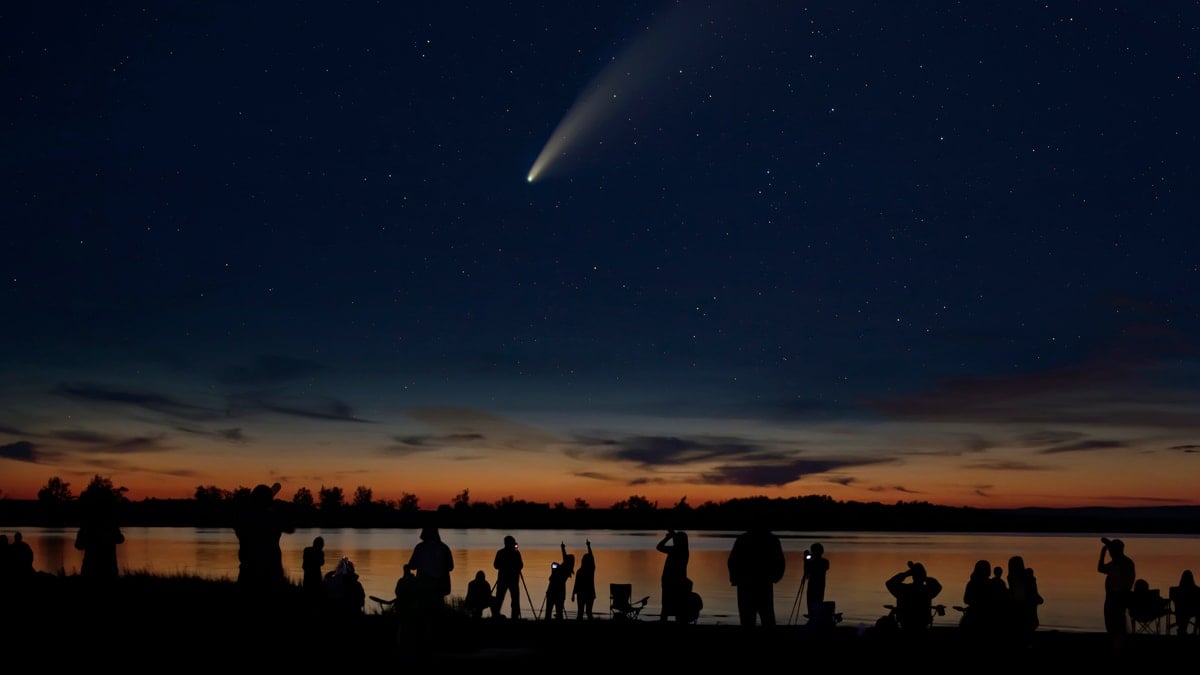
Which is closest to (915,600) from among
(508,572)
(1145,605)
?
(1145,605)

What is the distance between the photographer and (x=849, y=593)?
5794 centimetres

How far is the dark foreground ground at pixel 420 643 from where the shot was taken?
49.6 ft

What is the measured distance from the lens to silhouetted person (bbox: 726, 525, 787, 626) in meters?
18.7

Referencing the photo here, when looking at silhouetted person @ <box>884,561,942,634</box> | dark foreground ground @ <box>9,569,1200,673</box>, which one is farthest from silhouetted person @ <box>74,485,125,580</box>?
silhouetted person @ <box>884,561,942,634</box>

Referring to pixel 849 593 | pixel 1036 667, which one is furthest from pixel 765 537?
pixel 849 593

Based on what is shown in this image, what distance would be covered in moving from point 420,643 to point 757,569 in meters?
5.56

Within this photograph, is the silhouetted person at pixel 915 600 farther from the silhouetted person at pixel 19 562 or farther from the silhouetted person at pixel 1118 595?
the silhouetted person at pixel 19 562

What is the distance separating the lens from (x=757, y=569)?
738 inches

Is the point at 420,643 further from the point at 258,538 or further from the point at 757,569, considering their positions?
the point at 757,569

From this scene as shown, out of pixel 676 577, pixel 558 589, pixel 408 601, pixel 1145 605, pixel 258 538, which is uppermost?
pixel 258 538

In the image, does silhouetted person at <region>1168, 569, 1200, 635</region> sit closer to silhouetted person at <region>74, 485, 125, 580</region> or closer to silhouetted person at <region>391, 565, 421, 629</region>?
silhouetted person at <region>391, 565, 421, 629</region>

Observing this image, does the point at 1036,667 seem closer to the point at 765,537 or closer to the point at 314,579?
the point at 765,537

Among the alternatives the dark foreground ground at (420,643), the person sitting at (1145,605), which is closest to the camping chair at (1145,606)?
the person sitting at (1145,605)

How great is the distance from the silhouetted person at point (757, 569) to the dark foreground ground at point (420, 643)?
501mm
